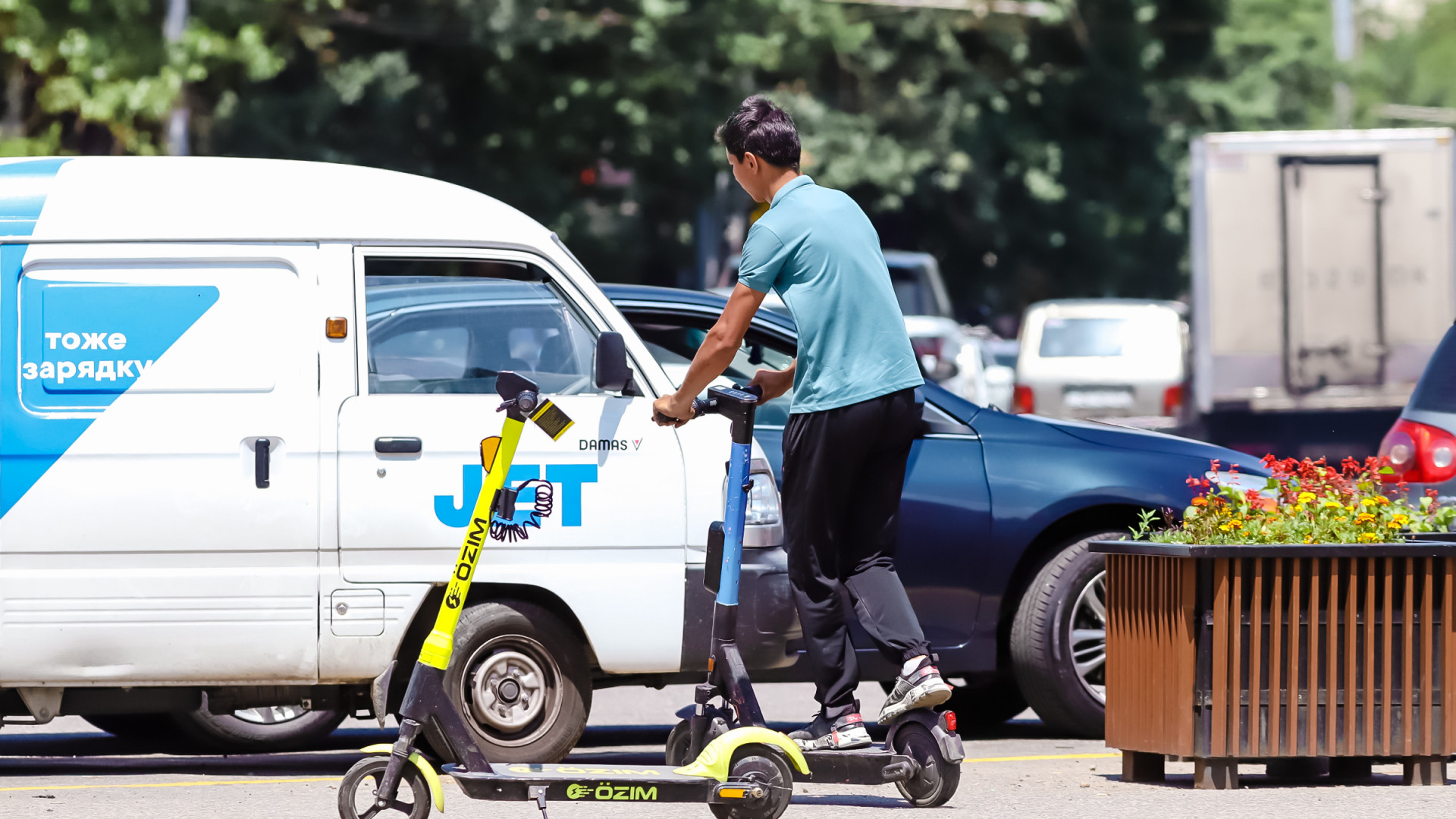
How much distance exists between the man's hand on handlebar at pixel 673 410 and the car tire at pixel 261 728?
8.18 ft

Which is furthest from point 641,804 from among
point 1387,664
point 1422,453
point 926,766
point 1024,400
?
point 1024,400

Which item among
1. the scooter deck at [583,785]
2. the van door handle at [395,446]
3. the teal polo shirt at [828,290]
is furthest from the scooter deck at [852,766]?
the van door handle at [395,446]

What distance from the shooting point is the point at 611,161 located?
2519 centimetres

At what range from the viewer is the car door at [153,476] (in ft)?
21.8

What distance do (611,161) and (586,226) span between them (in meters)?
0.92

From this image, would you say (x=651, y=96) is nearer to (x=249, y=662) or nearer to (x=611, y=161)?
(x=611, y=161)

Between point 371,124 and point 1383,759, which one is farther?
point 371,124

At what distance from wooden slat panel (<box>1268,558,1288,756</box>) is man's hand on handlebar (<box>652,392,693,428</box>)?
193 centimetres

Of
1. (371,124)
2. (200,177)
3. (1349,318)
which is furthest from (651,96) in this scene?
(200,177)

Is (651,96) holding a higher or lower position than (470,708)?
higher

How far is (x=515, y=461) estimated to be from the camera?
22.1 ft

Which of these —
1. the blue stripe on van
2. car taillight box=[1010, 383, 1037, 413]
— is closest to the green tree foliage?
car taillight box=[1010, 383, 1037, 413]

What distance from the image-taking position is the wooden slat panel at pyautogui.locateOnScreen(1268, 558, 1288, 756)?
6.32 meters

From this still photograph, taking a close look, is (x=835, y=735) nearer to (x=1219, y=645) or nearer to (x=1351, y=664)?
(x=1219, y=645)
